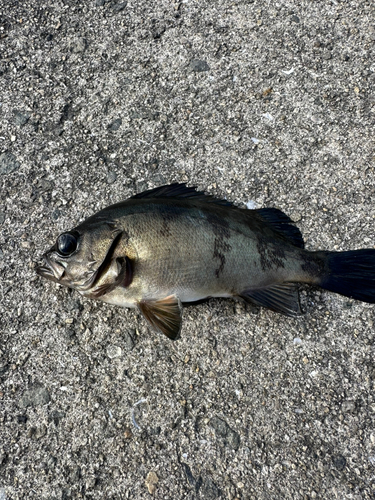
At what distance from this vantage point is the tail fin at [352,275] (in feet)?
9.77

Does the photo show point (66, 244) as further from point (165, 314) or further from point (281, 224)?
point (281, 224)

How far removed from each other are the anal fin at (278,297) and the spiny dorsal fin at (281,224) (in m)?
0.36

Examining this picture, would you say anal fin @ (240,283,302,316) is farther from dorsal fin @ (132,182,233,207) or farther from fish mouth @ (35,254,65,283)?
fish mouth @ (35,254,65,283)

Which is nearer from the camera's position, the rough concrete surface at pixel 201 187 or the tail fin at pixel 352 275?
the rough concrete surface at pixel 201 187

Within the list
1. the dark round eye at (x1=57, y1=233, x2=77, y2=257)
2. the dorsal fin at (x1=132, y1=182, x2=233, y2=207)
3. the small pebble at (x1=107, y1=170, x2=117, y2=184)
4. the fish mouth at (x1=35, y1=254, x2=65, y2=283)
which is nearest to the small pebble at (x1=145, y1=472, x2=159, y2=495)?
the fish mouth at (x1=35, y1=254, x2=65, y2=283)

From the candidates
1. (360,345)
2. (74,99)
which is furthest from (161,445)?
(74,99)

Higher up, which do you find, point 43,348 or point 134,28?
point 134,28

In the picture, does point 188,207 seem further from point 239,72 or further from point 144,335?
point 239,72

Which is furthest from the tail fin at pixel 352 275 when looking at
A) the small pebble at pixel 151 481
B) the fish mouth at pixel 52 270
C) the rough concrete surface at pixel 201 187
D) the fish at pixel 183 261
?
the fish mouth at pixel 52 270

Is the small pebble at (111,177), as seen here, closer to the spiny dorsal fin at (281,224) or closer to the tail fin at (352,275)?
the spiny dorsal fin at (281,224)

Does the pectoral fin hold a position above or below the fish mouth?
below

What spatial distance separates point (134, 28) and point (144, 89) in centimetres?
74

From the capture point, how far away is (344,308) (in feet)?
10.3

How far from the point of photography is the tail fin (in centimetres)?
298
